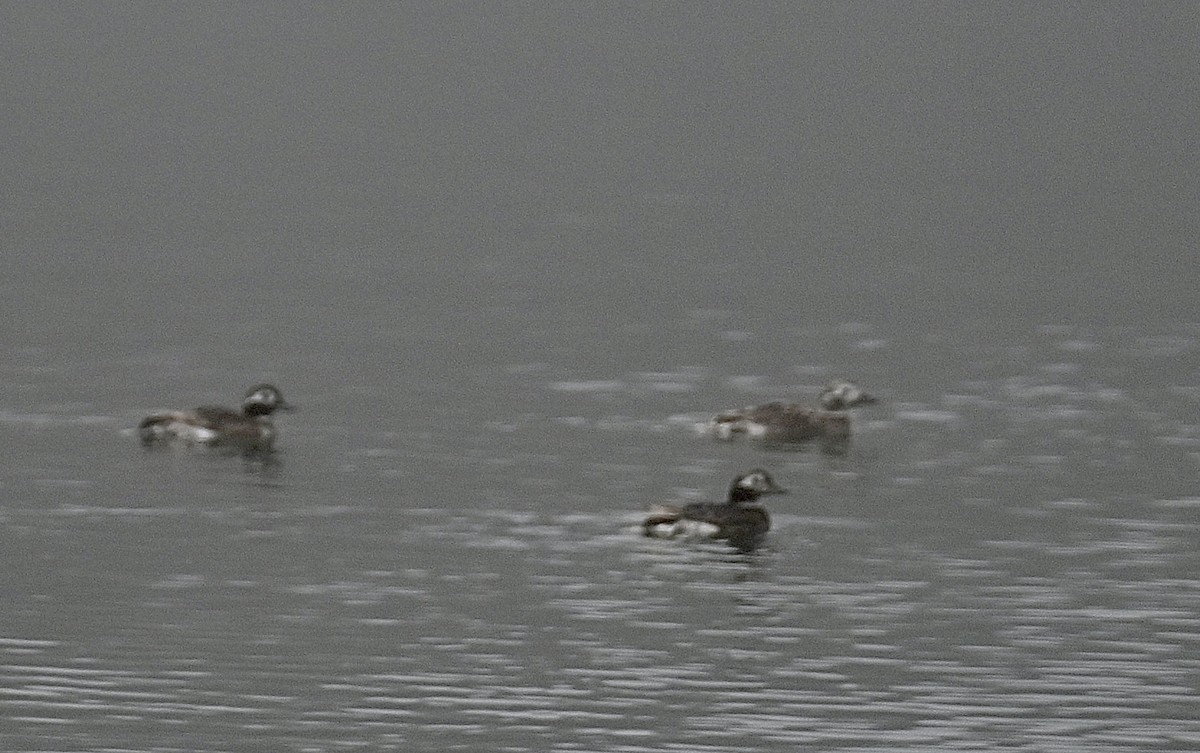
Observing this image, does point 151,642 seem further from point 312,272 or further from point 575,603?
point 312,272

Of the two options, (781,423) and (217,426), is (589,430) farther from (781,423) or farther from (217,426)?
(217,426)

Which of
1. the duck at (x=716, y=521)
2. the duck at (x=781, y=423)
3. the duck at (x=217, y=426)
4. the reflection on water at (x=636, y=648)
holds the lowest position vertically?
the reflection on water at (x=636, y=648)

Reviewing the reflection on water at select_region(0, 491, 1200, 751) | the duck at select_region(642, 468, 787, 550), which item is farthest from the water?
the duck at select_region(642, 468, 787, 550)

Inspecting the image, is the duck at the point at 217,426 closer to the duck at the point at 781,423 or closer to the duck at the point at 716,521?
the duck at the point at 781,423

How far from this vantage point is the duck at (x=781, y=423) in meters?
32.0

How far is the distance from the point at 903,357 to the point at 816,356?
3.48 ft

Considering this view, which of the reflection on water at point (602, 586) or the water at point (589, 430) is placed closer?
the reflection on water at point (602, 586)

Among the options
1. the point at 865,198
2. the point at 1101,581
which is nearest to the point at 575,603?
the point at 1101,581

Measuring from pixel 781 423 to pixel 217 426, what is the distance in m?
5.59

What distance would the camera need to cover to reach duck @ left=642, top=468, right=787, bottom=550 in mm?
26562

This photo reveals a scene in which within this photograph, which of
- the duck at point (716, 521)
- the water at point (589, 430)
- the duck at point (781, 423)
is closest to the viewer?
the water at point (589, 430)

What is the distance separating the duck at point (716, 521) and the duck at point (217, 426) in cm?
593

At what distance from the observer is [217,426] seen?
3134cm

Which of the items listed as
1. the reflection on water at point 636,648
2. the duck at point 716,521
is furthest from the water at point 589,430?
the duck at point 716,521
